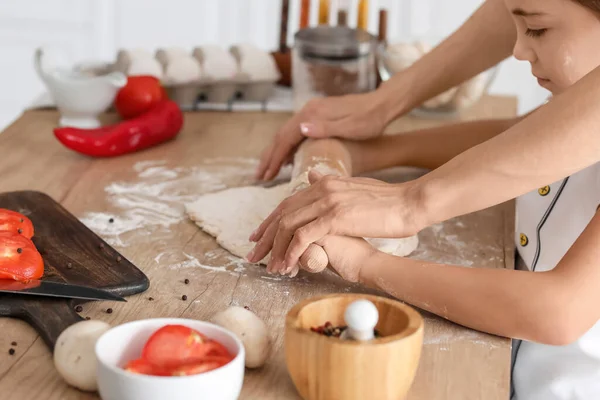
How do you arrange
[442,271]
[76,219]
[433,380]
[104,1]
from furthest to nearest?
1. [104,1]
2. [76,219]
3. [442,271]
4. [433,380]

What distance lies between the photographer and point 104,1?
4.00 metres

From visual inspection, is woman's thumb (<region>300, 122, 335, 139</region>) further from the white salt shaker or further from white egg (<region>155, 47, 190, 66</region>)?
the white salt shaker

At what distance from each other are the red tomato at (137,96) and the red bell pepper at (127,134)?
1.2 inches

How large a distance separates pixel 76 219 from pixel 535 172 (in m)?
0.80

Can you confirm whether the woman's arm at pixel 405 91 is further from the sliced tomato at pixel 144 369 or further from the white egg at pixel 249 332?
the sliced tomato at pixel 144 369

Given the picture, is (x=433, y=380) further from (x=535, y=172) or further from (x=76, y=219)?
(x=76, y=219)

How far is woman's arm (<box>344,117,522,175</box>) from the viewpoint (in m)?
1.79

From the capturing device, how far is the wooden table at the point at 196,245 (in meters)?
1.02

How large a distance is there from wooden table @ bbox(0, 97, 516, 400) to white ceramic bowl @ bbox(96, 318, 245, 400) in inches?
3.4

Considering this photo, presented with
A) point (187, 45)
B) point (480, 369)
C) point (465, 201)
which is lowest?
point (187, 45)

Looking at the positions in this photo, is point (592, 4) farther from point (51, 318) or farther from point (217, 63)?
point (217, 63)

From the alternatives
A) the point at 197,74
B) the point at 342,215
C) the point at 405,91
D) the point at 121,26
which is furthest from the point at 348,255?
the point at 121,26

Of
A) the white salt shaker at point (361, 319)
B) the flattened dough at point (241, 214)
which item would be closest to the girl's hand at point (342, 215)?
the flattened dough at point (241, 214)

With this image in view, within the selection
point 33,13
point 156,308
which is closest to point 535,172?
point 156,308
